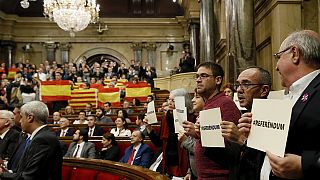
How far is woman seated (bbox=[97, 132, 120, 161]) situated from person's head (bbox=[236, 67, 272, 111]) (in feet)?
14.0

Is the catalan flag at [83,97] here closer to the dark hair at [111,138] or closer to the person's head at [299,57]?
the dark hair at [111,138]

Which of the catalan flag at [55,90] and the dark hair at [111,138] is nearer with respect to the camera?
the dark hair at [111,138]

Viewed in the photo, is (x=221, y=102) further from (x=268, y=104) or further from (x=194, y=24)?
(x=194, y=24)

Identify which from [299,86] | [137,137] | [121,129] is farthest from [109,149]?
[299,86]

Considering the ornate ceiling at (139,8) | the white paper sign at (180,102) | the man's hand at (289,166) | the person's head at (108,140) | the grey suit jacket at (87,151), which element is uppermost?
the ornate ceiling at (139,8)

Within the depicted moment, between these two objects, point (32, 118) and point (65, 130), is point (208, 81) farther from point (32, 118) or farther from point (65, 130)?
point (65, 130)

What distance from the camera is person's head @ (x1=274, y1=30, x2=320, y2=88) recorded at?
1873 millimetres

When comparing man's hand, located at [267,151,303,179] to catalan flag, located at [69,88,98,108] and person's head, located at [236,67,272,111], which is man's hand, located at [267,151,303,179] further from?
catalan flag, located at [69,88,98,108]

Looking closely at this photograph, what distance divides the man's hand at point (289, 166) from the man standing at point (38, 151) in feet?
7.14

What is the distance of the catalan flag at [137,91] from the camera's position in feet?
48.1

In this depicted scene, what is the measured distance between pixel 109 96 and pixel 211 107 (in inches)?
441

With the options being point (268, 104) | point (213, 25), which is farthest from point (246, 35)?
point (213, 25)

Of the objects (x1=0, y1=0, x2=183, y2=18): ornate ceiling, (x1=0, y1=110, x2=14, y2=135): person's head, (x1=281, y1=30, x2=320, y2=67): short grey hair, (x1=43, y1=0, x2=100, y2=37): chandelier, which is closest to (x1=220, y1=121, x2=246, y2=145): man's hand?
(x1=281, y1=30, x2=320, y2=67): short grey hair

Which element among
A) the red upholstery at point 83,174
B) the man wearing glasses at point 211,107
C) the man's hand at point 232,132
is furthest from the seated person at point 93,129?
the man's hand at point 232,132
